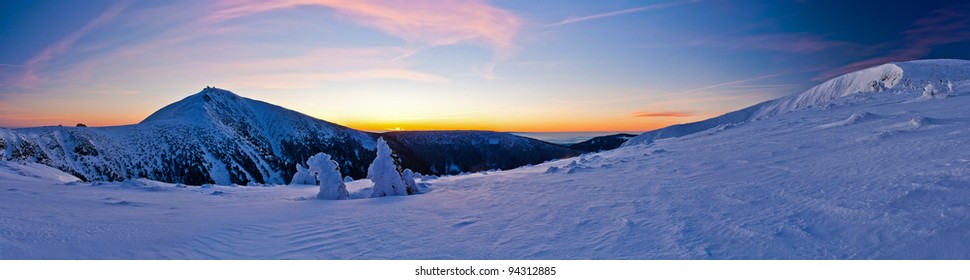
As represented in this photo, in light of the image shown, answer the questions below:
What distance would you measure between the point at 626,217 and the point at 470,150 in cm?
17168

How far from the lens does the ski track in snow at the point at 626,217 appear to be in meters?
4.35

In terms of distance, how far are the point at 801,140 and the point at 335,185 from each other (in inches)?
474

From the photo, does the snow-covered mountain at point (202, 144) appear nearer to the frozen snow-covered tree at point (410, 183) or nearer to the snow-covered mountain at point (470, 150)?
the snow-covered mountain at point (470, 150)

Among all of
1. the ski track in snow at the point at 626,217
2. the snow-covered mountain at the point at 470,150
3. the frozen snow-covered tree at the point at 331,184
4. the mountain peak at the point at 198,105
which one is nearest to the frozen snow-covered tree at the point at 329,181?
the frozen snow-covered tree at the point at 331,184

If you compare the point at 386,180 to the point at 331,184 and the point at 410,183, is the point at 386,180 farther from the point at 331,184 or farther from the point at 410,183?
the point at 331,184

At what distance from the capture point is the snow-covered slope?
21.5 meters

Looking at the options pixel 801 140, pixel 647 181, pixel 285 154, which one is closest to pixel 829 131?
pixel 801 140

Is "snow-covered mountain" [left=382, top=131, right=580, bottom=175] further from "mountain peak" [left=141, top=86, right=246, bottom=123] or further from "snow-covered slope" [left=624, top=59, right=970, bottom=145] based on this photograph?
"snow-covered slope" [left=624, top=59, right=970, bottom=145]

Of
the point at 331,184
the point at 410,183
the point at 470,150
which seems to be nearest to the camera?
the point at 331,184

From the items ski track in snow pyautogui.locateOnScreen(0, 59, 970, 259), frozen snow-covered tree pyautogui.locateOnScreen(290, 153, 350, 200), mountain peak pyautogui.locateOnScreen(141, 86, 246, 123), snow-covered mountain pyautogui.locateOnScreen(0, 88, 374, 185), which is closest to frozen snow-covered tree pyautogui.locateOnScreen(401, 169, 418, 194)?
frozen snow-covered tree pyautogui.locateOnScreen(290, 153, 350, 200)

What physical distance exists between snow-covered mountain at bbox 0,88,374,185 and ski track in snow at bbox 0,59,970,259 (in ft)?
206

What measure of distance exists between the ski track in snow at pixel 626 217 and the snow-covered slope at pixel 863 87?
1219 cm

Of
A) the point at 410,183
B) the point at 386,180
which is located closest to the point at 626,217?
the point at 386,180

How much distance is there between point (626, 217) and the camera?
5.90 metres
